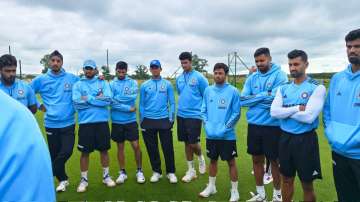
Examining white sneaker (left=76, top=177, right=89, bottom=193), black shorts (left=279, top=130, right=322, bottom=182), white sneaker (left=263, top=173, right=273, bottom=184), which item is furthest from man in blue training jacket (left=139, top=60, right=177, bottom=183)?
black shorts (left=279, top=130, right=322, bottom=182)

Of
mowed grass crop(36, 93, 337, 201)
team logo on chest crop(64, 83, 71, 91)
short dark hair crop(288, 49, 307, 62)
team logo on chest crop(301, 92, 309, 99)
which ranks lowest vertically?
mowed grass crop(36, 93, 337, 201)

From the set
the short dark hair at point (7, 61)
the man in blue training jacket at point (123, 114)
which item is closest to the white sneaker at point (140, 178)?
the man in blue training jacket at point (123, 114)

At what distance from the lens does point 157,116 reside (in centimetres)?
640

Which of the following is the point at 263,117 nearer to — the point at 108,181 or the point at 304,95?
the point at 304,95

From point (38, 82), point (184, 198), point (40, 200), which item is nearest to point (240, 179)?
point (184, 198)

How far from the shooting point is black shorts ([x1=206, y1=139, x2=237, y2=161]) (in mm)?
5348

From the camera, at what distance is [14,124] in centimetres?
71

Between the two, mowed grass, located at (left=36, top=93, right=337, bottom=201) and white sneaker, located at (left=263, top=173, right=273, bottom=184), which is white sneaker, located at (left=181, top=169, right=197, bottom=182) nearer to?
mowed grass, located at (left=36, top=93, right=337, bottom=201)

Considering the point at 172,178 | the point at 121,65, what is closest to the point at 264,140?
the point at 172,178

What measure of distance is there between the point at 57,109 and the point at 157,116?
1756mm

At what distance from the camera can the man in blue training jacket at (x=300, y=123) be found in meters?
4.06

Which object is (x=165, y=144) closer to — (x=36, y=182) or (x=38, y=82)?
(x=38, y=82)

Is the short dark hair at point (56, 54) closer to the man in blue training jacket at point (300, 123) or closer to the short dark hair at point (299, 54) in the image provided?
the man in blue training jacket at point (300, 123)

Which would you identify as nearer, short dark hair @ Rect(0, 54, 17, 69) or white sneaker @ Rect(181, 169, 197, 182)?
short dark hair @ Rect(0, 54, 17, 69)
